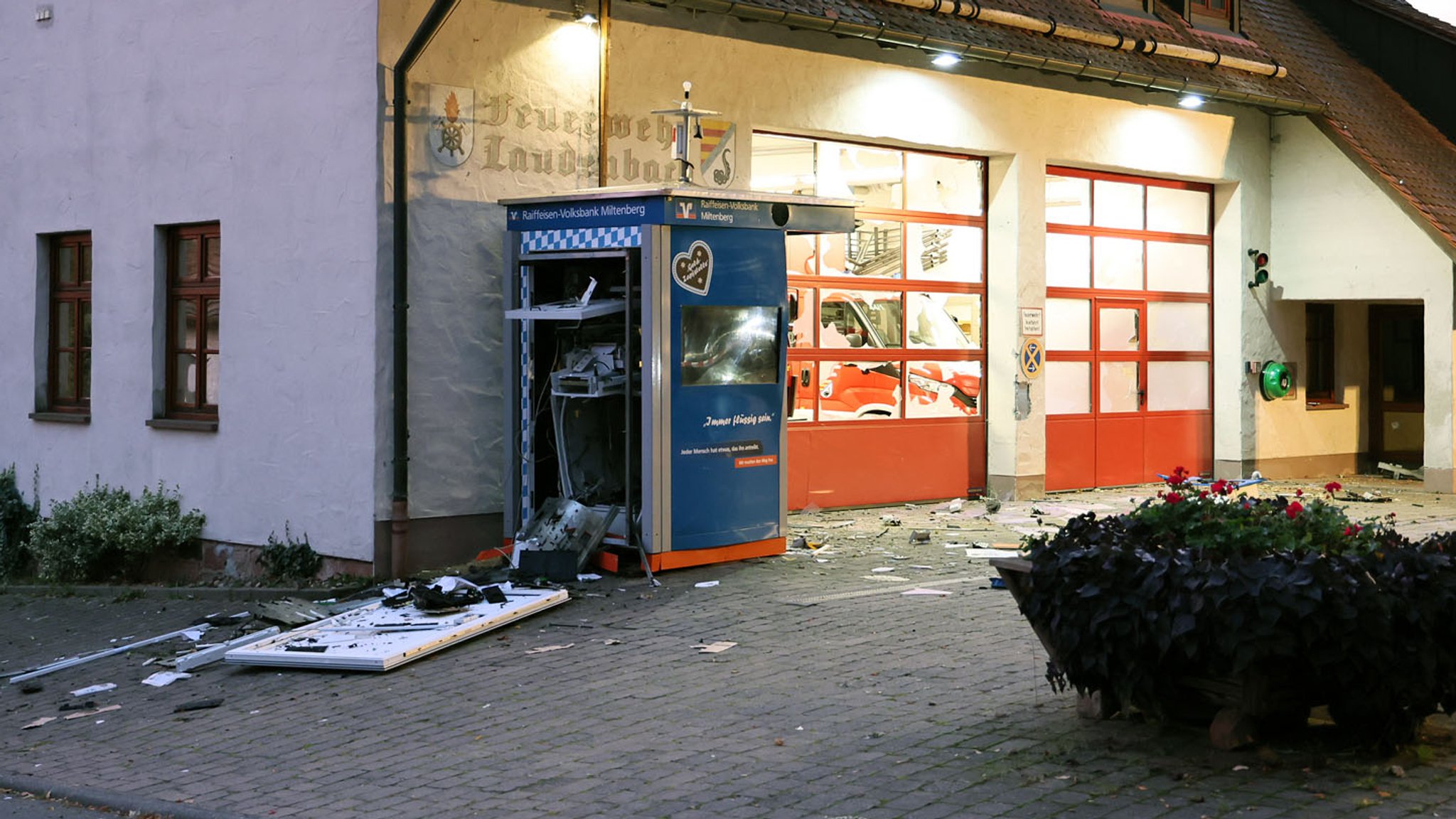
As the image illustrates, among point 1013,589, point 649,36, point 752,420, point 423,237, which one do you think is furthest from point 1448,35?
point 1013,589

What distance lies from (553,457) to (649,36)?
150 inches

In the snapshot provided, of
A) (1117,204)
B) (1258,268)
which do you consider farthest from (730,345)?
(1258,268)

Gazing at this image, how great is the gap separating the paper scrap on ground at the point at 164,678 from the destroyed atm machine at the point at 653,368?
2.81m

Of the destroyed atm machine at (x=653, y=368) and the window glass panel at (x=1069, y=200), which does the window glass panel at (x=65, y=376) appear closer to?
the destroyed atm machine at (x=653, y=368)

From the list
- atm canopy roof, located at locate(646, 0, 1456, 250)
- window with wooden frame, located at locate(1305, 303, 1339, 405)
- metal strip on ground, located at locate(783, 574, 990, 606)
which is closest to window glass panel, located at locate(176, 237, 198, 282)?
atm canopy roof, located at locate(646, 0, 1456, 250)

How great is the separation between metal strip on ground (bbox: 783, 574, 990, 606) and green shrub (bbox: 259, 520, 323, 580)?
4026 mm

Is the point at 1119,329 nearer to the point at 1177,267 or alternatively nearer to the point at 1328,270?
the point at 1177,267

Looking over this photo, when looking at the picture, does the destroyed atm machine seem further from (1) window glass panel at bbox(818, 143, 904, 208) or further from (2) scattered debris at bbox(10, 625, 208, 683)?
(1) window glass panel at bbox(818, 143, 904, 208)

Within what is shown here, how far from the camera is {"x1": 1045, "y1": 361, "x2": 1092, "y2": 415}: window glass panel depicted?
674 inches

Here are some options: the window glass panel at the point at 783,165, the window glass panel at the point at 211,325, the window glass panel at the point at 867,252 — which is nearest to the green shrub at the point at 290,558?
the window glass panel at the point at 211,325

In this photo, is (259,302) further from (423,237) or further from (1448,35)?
(1448,35)

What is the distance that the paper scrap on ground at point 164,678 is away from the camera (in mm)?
9031

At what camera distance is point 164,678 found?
9117mm

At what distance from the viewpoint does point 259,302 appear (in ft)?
41.3
